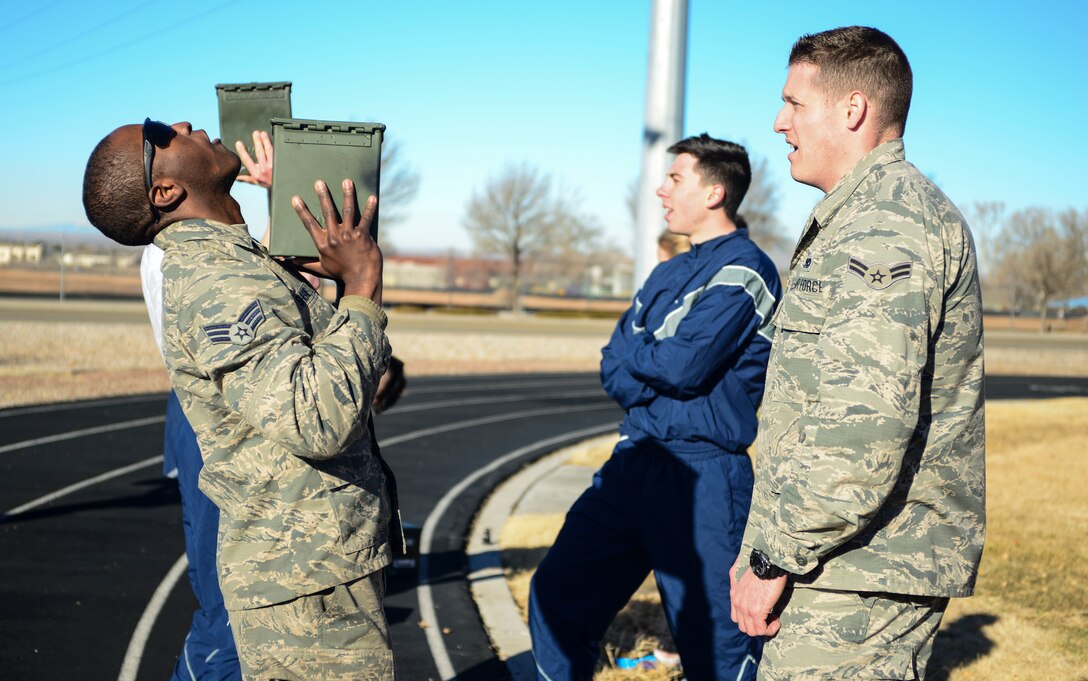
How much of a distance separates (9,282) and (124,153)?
45.9 meters

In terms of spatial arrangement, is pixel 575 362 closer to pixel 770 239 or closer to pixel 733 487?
pixel 733 487

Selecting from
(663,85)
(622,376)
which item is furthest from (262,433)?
(663,85)

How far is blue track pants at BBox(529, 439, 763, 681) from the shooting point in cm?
360

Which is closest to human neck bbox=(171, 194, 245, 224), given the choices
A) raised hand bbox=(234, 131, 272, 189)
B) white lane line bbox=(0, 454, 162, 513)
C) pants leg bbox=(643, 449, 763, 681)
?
raised hand bbox=(234, 131, 272, 189)

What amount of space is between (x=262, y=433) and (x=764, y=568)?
3.88 ft

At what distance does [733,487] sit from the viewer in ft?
12.3

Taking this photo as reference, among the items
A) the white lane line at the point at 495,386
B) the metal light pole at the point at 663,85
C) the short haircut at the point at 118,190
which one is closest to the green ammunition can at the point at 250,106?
the short haircut at the point at 118,190

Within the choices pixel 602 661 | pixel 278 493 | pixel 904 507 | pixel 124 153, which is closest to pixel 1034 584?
pixel 602 661

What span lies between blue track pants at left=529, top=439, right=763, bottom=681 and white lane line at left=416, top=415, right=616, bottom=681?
1285 millimetres

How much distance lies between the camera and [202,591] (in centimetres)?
362

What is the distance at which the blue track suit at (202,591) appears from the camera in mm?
3406

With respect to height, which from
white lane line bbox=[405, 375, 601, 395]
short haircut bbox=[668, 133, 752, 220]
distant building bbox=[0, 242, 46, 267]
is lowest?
white lane line bbox=[405, 375, 601, 395]

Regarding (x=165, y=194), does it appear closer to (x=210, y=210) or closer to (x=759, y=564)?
(x=210, y=210)

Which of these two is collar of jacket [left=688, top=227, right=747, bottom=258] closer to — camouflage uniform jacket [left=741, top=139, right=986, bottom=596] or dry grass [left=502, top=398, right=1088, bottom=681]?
camouflage uniform jacket [left=741, top=139, right=986, bottom=596]
